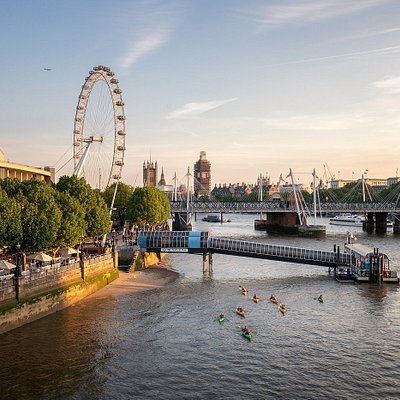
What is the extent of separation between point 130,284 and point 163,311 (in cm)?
1273

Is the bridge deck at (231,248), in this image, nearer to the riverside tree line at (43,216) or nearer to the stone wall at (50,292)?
the riverside tree line at (43,216)

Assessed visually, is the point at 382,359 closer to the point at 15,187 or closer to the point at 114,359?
the point at 114,359

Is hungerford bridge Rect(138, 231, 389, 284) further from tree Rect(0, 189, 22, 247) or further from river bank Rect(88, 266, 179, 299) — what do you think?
tree Rect(0, 189, 22, 247)

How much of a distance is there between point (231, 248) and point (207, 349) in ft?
110

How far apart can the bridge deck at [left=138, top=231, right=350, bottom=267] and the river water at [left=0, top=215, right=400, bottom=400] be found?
12.5 m

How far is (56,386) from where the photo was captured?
29375 millimetres

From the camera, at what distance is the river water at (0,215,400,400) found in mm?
29484

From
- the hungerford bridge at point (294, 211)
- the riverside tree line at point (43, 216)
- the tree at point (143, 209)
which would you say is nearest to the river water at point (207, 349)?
the riverside tree line at point (43, 216)

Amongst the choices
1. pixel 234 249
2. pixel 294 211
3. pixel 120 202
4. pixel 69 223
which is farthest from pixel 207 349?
pixel 294 211

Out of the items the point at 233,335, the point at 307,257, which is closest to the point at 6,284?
the point at 233,335

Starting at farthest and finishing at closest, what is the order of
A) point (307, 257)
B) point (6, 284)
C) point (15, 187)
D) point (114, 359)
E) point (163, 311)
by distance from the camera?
point (307, 257)
point (15, 187)
point (163, 311)
point (6, 284)
point (114, 359)

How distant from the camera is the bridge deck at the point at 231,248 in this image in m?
67.8

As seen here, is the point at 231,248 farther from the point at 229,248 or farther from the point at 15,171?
the point at 15,171

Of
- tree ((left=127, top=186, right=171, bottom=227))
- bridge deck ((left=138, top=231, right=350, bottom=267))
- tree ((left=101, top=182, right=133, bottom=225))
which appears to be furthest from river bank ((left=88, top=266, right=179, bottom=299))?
tree ((left=101, top=182, right=133, bottom=225))
